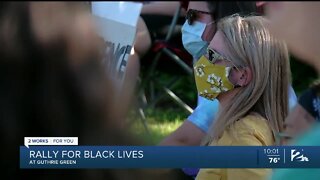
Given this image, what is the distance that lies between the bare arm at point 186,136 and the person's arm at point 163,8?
13.0 inches

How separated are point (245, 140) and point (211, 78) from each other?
0.19m

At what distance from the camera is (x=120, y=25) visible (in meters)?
1.90

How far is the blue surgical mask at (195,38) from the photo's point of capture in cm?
203

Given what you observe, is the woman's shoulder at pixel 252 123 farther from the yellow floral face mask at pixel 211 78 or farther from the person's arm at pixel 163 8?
the person's arm at pixel 163 8

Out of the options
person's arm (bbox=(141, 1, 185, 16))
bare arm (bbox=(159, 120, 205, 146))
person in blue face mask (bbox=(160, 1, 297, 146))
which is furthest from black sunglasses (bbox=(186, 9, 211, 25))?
bare arm (bbox=(159, 120, 205, 146))

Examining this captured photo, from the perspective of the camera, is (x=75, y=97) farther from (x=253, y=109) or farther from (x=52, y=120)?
(x=253, y=109)

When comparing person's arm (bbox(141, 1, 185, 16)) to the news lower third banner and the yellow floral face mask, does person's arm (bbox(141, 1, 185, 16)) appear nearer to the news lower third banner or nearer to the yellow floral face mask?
the yellow floral face mask

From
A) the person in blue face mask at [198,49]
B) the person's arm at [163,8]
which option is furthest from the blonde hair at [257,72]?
the person's arm at [163,8]

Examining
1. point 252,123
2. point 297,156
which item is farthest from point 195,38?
point 297,156

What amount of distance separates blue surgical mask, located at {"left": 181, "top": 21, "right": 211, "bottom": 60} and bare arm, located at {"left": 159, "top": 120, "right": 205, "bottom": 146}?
0.19 m

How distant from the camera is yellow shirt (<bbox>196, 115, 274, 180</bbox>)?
1693 mm

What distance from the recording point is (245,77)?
1.81 meters

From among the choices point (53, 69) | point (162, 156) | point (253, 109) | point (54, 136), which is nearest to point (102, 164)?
point (54, 136)

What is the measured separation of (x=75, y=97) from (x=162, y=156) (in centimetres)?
62
